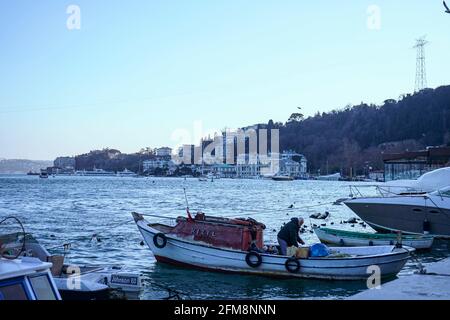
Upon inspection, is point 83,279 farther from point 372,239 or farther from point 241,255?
point 372,239

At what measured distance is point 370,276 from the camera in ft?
56.6

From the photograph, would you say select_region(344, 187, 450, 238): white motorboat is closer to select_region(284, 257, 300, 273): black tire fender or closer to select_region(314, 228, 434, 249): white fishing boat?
select_region(314, 228, 434, 249): white fishing boat

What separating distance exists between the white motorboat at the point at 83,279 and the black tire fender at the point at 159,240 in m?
4.47

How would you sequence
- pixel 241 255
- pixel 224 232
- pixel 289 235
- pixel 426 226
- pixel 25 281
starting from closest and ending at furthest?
pixel 25 281 < pixel 289 235 < pixel 241 255 < pixel 224 232 < pixel 426 226

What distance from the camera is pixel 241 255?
722 inches

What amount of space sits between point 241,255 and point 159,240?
3530 mm

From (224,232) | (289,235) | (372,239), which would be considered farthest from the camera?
(372,239)

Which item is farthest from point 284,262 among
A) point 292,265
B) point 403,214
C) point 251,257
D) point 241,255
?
point 403,214

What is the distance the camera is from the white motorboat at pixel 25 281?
6.17m

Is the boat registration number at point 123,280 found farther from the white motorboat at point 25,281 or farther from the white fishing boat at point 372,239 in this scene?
the white fishing boat at point 372,239
